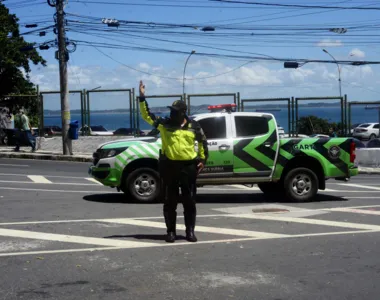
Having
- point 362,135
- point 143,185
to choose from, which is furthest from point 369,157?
point 362,135

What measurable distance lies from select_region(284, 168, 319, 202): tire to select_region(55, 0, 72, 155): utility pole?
543 inches

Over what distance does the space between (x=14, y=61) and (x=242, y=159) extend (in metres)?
21.4

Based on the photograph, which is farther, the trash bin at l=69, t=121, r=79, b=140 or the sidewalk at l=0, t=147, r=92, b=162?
the trash bin at l=69, t=121, r=79, b=140

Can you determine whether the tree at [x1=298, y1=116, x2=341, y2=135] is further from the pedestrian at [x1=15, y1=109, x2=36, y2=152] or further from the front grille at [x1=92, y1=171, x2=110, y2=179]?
the front grille at [x1=92, y1=171, x2=110, y2=179]

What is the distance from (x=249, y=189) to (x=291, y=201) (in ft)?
8.38

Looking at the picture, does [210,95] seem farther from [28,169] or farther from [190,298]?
[190,298]

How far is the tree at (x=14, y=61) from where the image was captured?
2966 centimetres

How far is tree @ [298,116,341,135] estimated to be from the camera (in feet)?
85.1

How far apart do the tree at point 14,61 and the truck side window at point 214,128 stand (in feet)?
61.4

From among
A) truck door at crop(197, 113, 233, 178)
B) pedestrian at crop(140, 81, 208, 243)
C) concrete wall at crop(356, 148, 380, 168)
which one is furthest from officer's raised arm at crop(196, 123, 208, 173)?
concrete wall at crop(356, 148, 380, 168)

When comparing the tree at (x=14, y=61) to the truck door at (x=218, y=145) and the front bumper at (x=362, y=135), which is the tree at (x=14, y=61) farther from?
the front bumper at (x=362, y=135)

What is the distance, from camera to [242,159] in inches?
471

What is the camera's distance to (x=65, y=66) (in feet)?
79.0

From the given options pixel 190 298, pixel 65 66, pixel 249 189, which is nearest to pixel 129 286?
pixel 190 298
